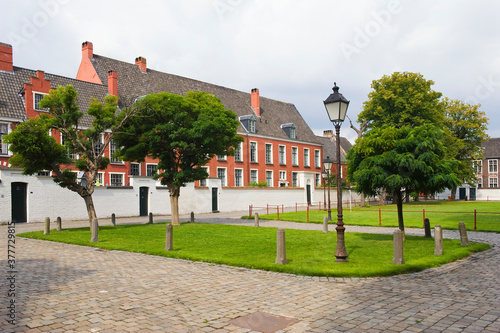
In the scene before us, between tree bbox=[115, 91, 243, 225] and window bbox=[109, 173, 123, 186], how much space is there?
1239 cm

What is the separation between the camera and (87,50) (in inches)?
1518

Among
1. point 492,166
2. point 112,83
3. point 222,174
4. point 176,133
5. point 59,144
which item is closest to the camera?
point 59,144

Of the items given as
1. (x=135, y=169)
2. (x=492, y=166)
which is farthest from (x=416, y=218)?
(x=492, y=166)

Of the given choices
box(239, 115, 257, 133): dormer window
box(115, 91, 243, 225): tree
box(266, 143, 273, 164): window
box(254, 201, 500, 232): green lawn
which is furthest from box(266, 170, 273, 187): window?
box(115, 91, 243, 225): tree

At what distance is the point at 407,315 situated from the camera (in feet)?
19.9

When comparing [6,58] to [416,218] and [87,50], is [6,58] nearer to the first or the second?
[87,50]

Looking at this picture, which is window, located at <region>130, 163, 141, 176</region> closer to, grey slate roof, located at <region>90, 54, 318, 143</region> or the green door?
grey slate roof, located at <region>90, 54, 318, 143</region>

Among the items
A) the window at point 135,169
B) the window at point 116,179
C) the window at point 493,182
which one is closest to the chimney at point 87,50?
the window at point 135,169

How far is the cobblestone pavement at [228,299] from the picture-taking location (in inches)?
224

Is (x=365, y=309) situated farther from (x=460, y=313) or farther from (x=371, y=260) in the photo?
(x=371, y=260)

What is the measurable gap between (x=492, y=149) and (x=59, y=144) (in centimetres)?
7732

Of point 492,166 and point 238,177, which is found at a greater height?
point 492,166

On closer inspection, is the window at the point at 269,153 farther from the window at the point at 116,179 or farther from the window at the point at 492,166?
the window at the point at 492,166

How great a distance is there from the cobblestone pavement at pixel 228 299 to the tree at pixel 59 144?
8.75 m
